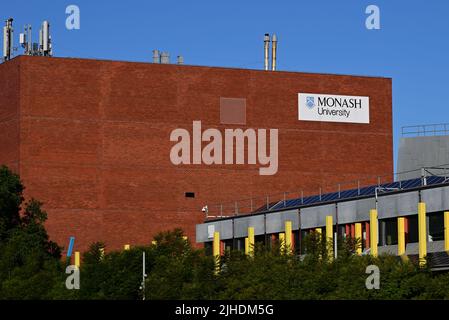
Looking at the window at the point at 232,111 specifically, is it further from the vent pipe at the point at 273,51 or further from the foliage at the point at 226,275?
the foliage at the point at 226,275

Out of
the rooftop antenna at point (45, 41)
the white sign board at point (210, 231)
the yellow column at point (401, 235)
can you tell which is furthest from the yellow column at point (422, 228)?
the rooftop antenna at point (45, 41)

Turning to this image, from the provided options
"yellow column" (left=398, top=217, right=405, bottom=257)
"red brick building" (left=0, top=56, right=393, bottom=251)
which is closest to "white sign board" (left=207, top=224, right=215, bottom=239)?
"red brick building" (left=0, top=56, right=393, bottom=251)

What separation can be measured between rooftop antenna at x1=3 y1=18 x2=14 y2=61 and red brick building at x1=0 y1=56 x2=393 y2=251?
206 inches

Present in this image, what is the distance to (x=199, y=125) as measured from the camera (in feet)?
309

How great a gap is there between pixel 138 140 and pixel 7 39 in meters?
15.9

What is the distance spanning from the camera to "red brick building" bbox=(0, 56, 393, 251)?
8975 centimetres

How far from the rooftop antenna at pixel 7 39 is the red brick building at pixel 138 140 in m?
5.23

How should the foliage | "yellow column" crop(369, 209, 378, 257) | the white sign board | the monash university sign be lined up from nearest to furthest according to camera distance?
the foliage → "yellow column" crop(369, 209, 378, 257) → the white sign board → the monash university sign

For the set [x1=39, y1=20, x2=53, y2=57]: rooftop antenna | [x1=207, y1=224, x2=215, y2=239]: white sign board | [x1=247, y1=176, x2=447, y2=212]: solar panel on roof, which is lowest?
[x1=207, y1=224, x2=215, y2=239]: white sign board

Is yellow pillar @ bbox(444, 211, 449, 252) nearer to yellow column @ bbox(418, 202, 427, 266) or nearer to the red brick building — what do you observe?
yellow column @ bbox(418, 202, 427, 266)
